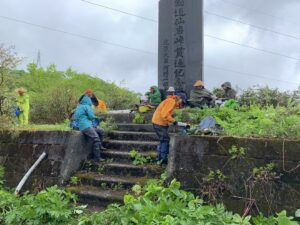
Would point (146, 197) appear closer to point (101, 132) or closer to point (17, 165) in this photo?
point (101, 132)

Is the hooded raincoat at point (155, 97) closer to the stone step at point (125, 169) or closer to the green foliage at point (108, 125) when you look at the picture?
the green foliage at point (108, 125)

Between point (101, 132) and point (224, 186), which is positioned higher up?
point (101, 132)

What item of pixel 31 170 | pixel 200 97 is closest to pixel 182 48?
pixel 200 97

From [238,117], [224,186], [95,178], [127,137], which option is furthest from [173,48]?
[224,186]

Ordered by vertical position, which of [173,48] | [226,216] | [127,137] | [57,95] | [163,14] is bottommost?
[226,216]

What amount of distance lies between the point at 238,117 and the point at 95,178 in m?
2.88

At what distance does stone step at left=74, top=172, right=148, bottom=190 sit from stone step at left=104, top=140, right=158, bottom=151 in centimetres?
93

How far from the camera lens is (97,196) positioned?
658cm

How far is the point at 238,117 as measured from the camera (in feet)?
24.1

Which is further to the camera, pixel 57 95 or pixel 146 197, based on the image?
pixel 57 95

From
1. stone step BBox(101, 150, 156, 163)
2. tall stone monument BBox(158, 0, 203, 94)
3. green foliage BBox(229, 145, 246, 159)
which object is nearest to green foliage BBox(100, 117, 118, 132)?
stone step BBox(101, 150, 156, 163)

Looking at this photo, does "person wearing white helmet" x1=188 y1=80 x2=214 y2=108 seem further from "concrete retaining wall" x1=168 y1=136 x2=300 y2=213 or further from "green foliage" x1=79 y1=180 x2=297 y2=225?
"green foliage" x1=79 y1=180 x2=297 y2=225

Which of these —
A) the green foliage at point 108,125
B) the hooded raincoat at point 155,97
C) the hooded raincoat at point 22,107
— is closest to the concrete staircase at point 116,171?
the green foliage at point 108,125

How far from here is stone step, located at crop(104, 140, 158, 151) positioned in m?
7.95
